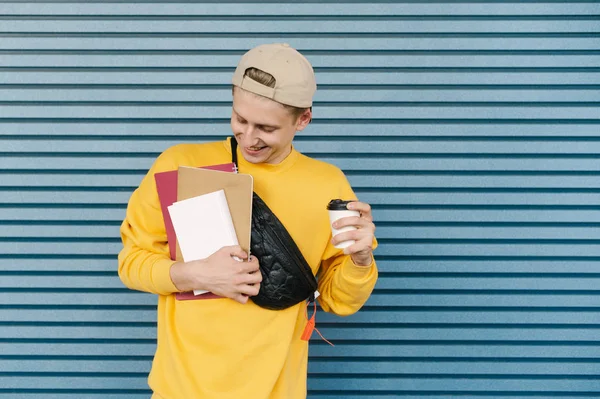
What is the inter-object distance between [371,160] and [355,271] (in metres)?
1.23

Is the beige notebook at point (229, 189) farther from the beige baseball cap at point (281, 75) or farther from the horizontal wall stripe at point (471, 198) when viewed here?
the horizontal wall stripe at point (471, 198)

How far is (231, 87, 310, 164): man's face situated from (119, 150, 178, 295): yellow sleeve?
288mm

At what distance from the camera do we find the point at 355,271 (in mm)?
1671

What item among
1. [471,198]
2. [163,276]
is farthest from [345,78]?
[163,276]

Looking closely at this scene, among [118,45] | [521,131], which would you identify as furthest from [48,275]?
[521,131]

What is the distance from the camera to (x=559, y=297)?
9.36ft

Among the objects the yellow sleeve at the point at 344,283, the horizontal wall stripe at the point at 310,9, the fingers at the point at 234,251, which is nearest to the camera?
the fingers at the point at 234,251

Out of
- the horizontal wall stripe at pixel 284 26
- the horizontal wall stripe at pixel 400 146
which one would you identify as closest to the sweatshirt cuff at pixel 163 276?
the horizontal wall stripe at pixel 400 146

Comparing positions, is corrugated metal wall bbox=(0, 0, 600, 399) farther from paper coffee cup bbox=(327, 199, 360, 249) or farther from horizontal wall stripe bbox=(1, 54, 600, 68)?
paper coffee cup bbox=(327, 199, 360, 249)

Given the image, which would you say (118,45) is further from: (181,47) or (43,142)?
(43,142)

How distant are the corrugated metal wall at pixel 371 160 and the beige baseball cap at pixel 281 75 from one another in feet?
3.94

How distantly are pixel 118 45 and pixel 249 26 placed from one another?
724 mm

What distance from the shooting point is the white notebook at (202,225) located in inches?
62.8

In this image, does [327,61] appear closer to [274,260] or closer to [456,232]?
[456,232]
